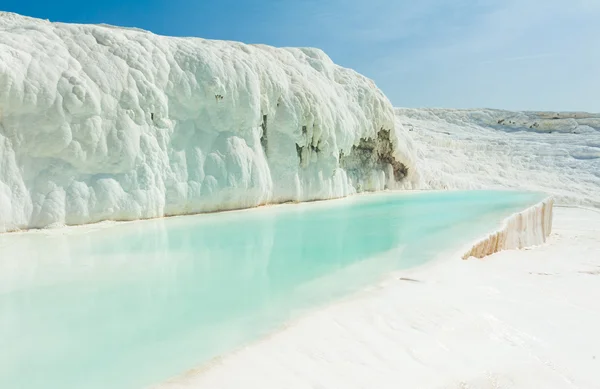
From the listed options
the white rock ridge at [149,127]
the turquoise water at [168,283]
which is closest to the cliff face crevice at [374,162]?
the white rock ridge at [149,127]

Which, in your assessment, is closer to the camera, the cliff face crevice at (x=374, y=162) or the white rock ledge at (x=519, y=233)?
the white rock ledge at (x=519, y=233)

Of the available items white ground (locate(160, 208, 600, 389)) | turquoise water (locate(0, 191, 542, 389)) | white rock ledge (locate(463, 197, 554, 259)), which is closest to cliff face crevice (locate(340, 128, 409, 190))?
white rock ledge (locate(463, 197, 554, 259))

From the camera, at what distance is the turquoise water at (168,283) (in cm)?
276

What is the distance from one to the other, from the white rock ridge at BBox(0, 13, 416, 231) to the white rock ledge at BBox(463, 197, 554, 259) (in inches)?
220

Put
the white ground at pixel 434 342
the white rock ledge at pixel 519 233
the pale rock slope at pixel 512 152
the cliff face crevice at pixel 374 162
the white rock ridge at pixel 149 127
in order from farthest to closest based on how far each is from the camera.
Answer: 1. the pale rock slope at pixel 512 152
2. the cliff face crevice at pixel 374 162
3. the white rock ridge at pixel 149 127
4. the white rock ledge at pixel 519 233
5. the white ground at pixel 434 342

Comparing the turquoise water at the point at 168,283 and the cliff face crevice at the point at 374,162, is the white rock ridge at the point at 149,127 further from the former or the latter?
the cliff face crevice at the point at 374,162

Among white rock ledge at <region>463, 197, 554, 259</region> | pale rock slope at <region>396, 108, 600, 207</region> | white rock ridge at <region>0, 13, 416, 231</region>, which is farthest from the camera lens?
pale rock slope at <region>396, 108, 600, 207</region>

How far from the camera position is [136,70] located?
9.36m

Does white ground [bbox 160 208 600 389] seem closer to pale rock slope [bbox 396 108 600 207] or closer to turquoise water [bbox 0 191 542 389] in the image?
turquoise water [bbox 0 191 542 389]

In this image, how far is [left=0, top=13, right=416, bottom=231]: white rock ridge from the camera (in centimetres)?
770

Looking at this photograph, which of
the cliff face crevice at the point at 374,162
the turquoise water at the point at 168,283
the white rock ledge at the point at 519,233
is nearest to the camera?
the turquoise water at the point at 168,283

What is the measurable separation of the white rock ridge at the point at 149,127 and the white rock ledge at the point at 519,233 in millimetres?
5581

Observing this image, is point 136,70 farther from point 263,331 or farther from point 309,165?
point 263,331

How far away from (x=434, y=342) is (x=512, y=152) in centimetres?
2964
